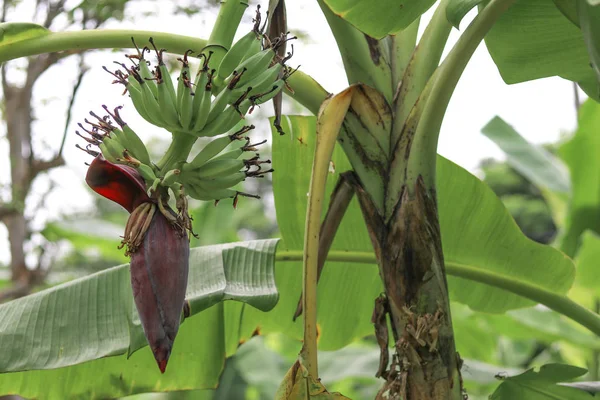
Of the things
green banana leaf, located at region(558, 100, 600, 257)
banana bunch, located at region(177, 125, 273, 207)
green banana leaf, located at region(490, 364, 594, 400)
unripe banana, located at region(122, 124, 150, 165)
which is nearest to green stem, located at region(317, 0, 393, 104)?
banana bunch, located at region(177, 125, 273, 207)

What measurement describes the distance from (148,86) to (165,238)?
191 mm

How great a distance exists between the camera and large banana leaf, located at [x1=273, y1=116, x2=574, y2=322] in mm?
1157

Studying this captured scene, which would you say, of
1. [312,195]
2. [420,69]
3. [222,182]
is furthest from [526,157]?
[222,182]

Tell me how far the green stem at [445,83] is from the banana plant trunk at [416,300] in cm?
4

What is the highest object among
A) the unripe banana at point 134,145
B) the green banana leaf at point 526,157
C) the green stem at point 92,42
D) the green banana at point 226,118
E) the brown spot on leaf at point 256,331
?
the green banana leaf at point 526,157

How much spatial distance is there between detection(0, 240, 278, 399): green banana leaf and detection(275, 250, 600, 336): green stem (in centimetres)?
20

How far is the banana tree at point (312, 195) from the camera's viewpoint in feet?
2.20

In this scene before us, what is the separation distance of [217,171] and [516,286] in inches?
26.4

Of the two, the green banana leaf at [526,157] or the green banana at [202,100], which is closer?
the green banana at [202,100]

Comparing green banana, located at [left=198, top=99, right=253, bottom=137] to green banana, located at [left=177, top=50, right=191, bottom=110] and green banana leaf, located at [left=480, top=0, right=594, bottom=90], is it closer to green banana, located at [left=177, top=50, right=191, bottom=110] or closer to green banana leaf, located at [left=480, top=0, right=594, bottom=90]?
green banana, located at [left=177, top=50, right=191, bottom=110]

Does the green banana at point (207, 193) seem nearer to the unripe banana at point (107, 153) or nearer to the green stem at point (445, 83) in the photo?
the unripe banana at point (107, 153)

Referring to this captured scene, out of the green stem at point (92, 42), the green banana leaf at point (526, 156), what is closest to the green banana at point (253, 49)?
the green stem at point (92, 42)

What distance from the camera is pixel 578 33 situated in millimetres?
966

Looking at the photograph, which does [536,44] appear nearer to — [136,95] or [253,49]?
[253,49]
